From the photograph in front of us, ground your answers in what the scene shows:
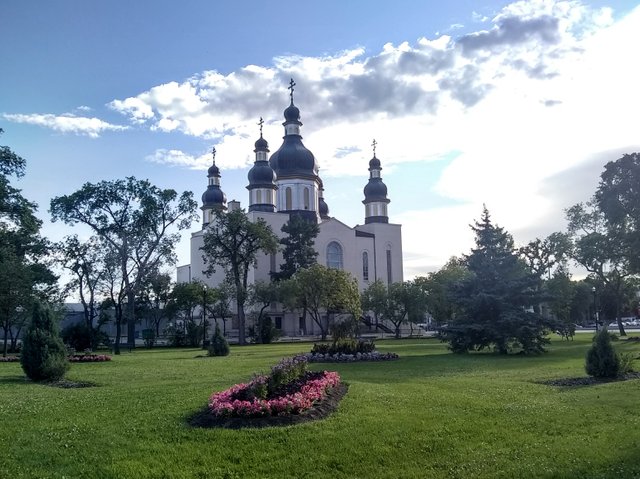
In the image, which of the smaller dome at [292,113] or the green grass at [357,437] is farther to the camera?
the smaller dome at [292,113]

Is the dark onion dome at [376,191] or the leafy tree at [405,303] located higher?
the dark onion dome at [376,191]

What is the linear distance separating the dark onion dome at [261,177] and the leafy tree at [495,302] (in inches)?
1657

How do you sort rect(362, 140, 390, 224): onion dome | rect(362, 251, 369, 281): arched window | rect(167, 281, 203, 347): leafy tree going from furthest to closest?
rect(362, 140, 390, 224): onion dome
rect(362, 251, 369, 281): arched window
rect(167, 281, 203, 347): leafy tree

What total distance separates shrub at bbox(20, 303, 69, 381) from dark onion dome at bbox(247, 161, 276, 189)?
5072cm

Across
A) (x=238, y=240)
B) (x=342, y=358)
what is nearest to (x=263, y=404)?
(x=342, y=358)

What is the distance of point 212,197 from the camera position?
2928 inches

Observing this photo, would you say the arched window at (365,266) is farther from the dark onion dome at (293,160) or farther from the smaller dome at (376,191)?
the dark onion dome at (293,160)

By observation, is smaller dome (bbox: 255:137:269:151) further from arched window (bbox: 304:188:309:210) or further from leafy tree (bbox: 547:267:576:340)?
leafy tree (bbox: 547:267:576:340)

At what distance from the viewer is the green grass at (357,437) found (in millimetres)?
7004

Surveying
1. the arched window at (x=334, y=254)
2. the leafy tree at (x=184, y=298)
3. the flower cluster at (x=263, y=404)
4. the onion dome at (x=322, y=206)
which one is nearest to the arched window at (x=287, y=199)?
the arched window at (x=334, y=254)

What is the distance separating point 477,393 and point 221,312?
4199 cm

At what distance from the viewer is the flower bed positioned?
8820 millimetres

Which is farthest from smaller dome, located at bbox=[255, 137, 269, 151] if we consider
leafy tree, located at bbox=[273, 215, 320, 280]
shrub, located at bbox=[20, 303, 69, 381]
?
shrub, located at bbox=[20, 303, 69, 381]

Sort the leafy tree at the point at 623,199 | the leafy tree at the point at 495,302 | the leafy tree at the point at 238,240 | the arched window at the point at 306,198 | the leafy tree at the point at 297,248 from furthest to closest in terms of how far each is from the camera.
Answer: the arched window at the point at 306,198 → the leafy tree at the point at 297,248 → the leafy tree at the point at 238,240 → the leafy tree at the point at 623,199 → the leafy tree at the point at 495,302
